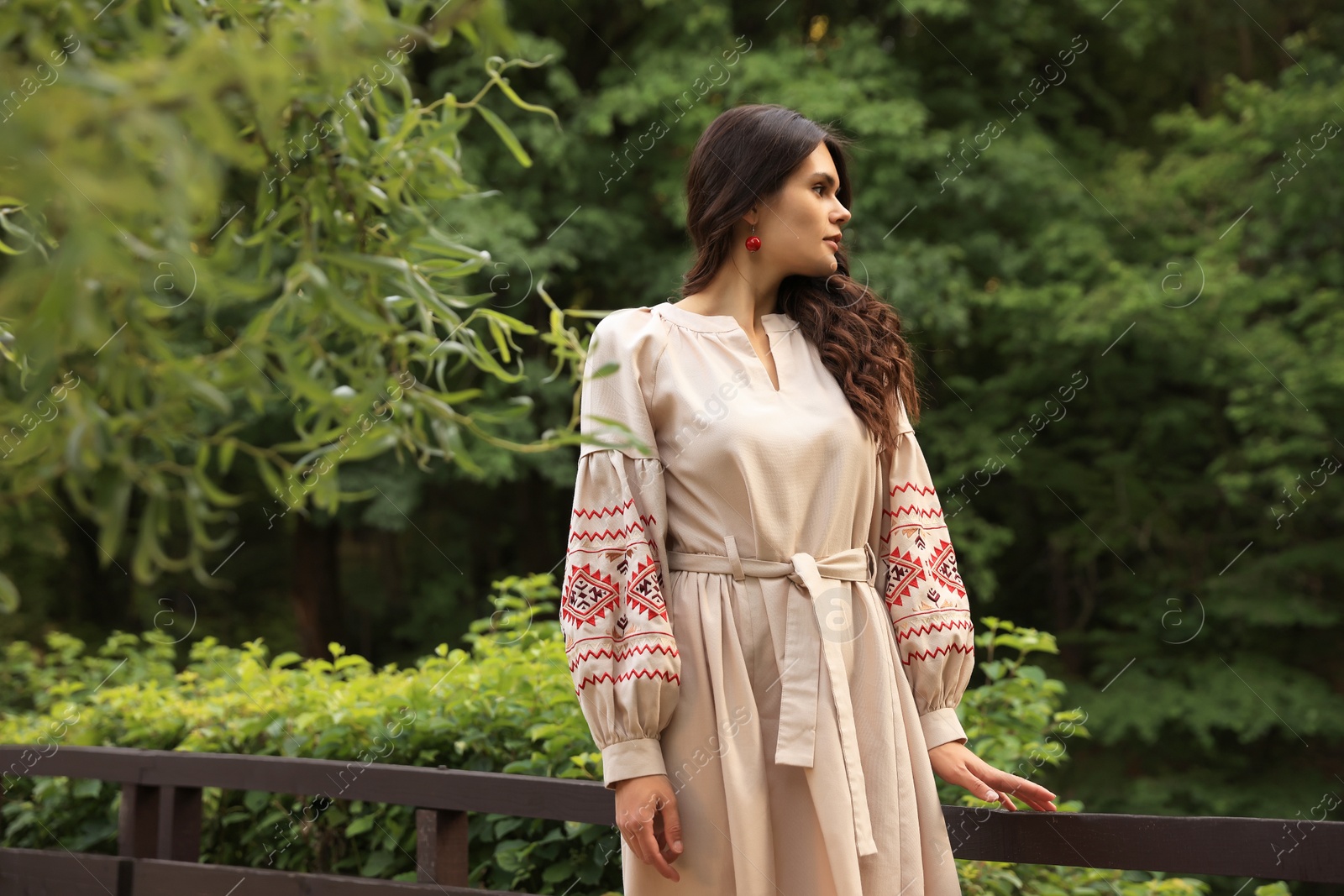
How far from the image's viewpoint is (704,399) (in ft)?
5.97

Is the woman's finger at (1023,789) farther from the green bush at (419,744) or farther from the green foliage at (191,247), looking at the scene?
the green foliage at (191,247)

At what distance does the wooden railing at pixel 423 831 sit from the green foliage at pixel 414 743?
0.12m

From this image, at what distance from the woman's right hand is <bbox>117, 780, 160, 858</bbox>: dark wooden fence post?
1689mm

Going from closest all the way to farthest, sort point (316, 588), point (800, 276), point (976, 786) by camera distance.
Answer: point (976, 786) → point (800, 276) → point (316, 588)

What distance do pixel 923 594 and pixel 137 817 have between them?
2.03m

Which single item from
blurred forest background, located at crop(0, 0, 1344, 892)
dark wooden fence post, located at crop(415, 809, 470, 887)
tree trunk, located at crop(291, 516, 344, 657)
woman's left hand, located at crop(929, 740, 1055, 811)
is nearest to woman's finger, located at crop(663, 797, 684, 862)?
woman's left hand, located at crop(929, 740, 1055, 811)

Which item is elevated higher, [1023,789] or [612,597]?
[612,597]

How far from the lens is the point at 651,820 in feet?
5.42

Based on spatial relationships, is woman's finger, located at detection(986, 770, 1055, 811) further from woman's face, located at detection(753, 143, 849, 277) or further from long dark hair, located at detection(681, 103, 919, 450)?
woman's face, located at detection(753, 143, 849, 277)

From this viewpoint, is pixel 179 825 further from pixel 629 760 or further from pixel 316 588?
pixel 316 588

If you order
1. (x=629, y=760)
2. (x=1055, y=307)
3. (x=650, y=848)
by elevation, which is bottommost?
(x=650, y=848)

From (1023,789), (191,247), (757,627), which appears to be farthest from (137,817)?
(191,247)

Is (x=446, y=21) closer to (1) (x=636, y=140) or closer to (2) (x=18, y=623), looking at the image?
(1) (x=636, y=140)

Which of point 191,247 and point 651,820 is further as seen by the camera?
point 651,820
